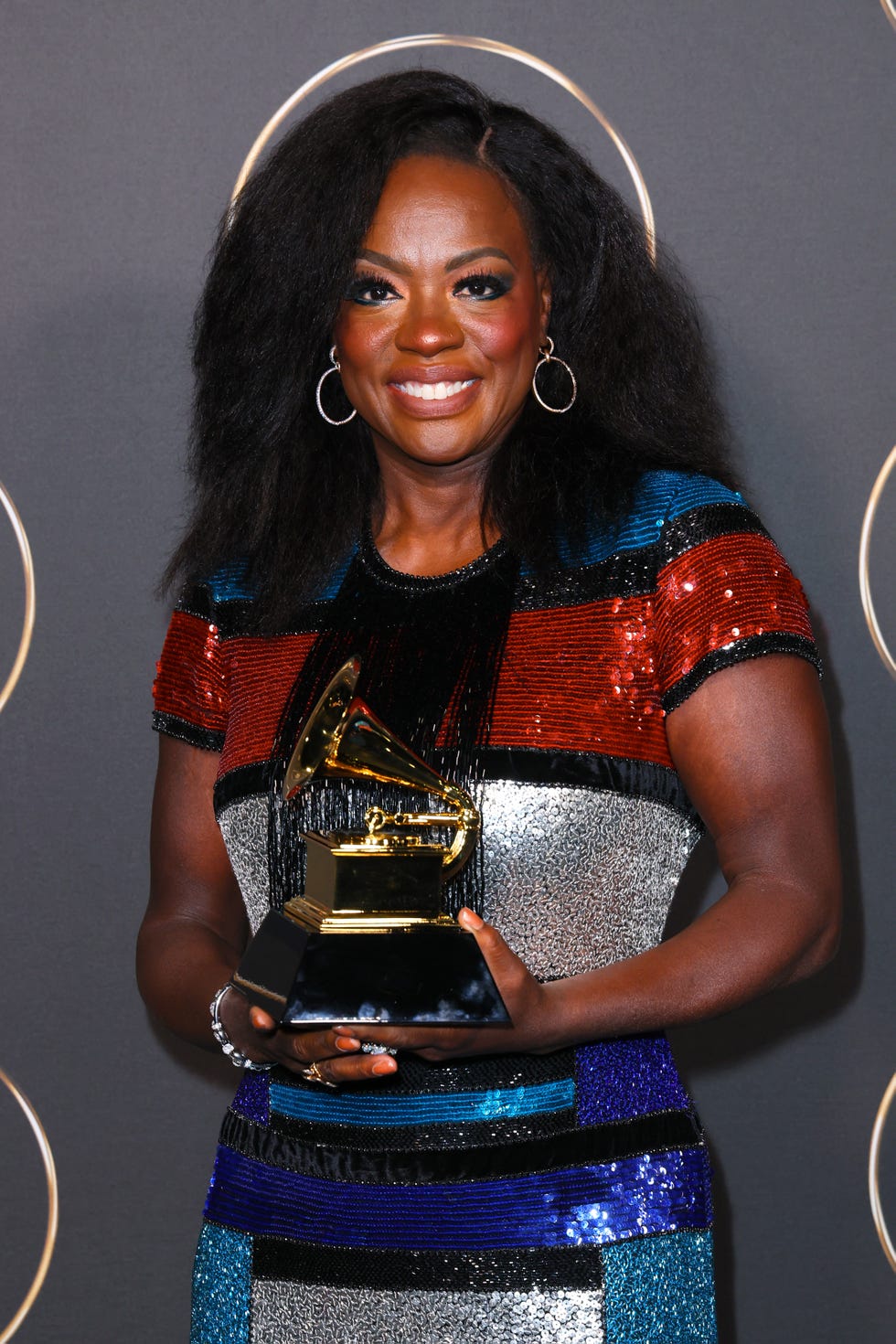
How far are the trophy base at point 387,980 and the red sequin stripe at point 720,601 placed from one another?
36 centimetres

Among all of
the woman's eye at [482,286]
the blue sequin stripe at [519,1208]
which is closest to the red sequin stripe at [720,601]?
the woman's eye at [482,286]

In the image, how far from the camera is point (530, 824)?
4.97ft

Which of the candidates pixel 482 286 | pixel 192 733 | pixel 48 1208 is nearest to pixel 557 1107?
pixel 192 733

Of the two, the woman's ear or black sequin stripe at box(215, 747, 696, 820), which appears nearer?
black sequin stripe at box(215, 747, 696, 820)

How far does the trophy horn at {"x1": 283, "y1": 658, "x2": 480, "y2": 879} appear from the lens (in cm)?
142

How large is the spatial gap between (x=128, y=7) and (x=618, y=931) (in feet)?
5.09

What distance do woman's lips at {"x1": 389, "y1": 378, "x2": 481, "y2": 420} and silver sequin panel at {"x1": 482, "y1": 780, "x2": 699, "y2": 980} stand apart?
1.30ft

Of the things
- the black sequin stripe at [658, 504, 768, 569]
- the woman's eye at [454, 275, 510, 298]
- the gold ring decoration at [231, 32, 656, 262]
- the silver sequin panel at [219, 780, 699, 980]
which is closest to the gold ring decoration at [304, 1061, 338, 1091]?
the silver sequin panel at [219, 780, 699, 980]

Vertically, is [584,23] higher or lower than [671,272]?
higher

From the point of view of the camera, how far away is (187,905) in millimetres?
1828

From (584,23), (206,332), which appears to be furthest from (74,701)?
(584,23)

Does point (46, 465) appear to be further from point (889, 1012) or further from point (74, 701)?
point (889, 1012)

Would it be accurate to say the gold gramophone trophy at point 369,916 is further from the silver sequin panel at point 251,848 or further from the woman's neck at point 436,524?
the woman's neck at point 436,524

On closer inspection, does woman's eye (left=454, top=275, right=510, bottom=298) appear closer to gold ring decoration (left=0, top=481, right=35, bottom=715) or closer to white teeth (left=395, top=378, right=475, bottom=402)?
white teeth (left=395, top=378, right=475, bottom=402)
